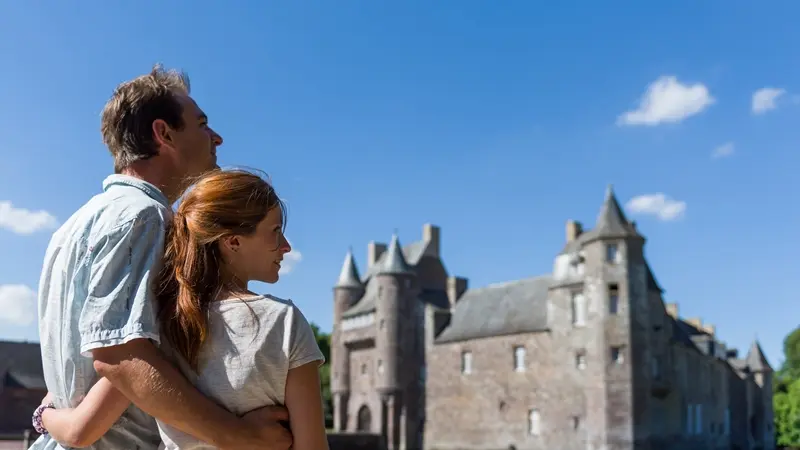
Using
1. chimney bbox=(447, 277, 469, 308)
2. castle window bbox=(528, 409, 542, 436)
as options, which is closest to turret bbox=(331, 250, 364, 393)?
chimney bbox=(447, 277, 469, 308)

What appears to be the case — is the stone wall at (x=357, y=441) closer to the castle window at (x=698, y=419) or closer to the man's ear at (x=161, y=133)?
the castle window at (x=698, y=419)

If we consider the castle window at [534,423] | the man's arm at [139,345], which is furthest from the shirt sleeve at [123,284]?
the castle window at [534,423]

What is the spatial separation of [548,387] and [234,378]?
42.8 m

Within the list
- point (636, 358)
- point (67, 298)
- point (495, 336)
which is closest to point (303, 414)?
point (67, 298)

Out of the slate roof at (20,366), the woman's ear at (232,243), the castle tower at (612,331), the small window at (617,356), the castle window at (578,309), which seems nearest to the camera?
the woman's ear at (232,243)

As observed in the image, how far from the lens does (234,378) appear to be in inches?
100

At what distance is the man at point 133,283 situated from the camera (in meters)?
2.55

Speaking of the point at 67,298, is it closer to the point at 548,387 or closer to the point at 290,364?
the point at 290,364

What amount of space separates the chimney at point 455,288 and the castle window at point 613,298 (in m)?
14.6

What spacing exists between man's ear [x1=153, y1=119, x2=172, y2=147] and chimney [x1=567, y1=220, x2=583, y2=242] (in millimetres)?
47137

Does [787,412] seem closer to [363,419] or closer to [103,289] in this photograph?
[363,419]

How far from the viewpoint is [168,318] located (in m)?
2.70

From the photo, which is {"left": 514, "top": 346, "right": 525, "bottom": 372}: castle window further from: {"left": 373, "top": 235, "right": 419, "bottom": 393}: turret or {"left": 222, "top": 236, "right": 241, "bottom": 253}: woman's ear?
{"left": 222, "top": 236, "right": 241, "bottom": 253}: woman's ear

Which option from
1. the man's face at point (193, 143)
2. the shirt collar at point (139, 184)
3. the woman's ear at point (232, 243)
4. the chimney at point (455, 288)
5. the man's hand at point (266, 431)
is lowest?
the man's hand at point (266, 431)
